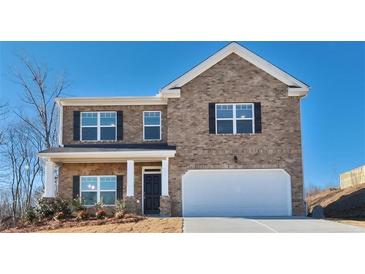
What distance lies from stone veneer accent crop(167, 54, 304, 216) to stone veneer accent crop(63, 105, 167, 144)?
84 cm

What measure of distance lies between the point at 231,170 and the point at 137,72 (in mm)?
6337

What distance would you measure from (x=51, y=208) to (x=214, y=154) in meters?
7.24

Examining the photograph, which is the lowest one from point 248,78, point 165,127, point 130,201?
point 130,201

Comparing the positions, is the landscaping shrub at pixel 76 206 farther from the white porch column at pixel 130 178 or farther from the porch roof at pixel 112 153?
the white porch column at pixel 130 178

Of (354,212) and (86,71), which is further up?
(86,71)

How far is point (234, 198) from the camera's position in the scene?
871 inches

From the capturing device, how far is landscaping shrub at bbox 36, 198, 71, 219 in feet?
67.9

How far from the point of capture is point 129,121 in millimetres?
23375

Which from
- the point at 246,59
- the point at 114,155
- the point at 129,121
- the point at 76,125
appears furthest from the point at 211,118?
the point at 76,125

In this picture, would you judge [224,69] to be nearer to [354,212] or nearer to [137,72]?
[137,72]

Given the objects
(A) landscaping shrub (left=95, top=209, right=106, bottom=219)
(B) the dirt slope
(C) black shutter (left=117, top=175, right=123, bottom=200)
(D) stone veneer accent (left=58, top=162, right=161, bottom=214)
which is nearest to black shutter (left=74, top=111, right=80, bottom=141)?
(D) stone veneer accent (left=58, top=162, right=161, bottom=214)
